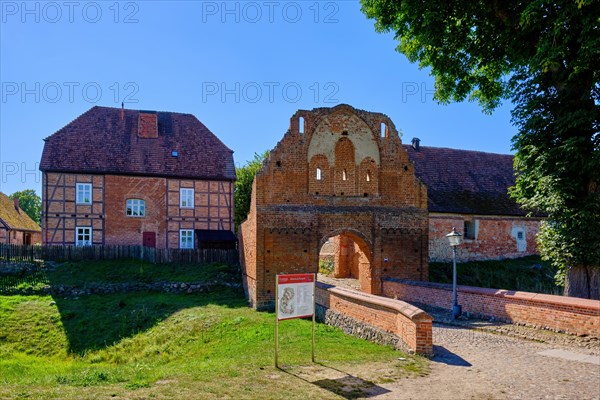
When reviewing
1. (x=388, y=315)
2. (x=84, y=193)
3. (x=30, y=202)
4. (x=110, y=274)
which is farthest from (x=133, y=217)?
(x=30, y=202)

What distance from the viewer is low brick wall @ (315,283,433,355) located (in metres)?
9.62

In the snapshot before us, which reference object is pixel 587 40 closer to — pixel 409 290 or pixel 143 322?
pixel 409 290

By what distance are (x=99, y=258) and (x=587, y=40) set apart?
81.0 ft

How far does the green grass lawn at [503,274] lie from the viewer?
947 inches

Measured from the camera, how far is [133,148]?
30.8m

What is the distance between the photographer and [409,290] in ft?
56.4

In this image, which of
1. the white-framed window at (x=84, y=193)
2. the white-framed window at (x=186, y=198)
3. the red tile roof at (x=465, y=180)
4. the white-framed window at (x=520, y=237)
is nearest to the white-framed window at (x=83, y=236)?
the white-framed window at (x=84, y=193)

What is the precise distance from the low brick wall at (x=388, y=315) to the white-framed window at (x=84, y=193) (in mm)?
19946

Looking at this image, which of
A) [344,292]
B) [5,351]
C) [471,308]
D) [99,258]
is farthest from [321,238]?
[99,258]

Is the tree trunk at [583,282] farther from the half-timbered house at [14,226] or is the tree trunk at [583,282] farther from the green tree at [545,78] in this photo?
the half-timbered house at [14,226]

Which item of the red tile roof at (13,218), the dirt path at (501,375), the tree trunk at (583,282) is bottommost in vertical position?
the dirt path at (501,375)

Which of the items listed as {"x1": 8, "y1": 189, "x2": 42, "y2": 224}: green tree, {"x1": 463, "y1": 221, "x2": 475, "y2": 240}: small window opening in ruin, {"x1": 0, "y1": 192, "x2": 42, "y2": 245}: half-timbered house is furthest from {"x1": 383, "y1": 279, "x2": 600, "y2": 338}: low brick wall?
{"x1": 8, "y1": 189, "x2": 42, "y2": 224}: green tree

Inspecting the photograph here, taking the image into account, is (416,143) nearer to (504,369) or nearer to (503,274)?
(503,274)

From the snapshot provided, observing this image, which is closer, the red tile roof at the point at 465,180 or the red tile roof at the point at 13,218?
the red tile roof at the point at 465,180
